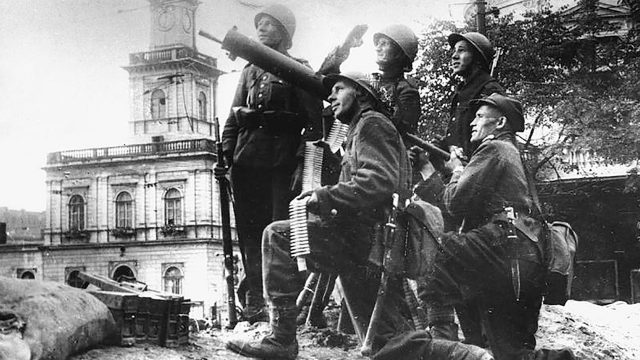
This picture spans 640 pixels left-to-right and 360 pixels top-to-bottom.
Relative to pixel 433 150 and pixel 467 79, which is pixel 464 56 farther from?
pixel 433 150

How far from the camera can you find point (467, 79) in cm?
690

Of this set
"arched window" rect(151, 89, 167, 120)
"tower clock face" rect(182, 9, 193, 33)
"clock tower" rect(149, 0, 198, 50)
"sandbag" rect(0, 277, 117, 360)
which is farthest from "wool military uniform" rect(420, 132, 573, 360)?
"arched window" rect(151, 89, 167, 120)

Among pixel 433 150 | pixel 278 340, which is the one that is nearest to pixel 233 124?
pixel 433 150

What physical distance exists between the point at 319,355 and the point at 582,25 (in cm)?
1381

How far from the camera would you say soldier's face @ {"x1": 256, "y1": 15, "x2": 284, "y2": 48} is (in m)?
6.93

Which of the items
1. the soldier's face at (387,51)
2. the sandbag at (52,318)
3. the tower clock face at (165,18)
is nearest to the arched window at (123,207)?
the tower clock face at (165,18)

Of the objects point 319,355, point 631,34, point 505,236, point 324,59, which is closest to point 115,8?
point 324,59

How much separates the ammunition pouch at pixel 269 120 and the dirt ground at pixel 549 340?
1.66m

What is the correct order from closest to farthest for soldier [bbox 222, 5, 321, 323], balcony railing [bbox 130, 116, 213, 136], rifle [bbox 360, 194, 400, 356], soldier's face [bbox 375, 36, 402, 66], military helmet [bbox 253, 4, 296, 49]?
rifle [bbox 360, 194, 400, 356], soldier's face [bbox 375, 36, 402, 66], soldier [bbox 222, 5, 321, 323], military helmet [bbox 253, 4, 296, 49], balcony railing [bbox 130, 116, 213, 136]

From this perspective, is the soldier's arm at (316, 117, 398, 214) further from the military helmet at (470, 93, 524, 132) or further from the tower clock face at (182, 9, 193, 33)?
the tower clock face at (182, 9, 193, 33)

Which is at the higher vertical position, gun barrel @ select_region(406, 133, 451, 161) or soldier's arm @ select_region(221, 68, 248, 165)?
soldier's arm @ select_region(221, 68, 248, 165)

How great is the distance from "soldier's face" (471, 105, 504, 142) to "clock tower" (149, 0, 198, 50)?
3.94m

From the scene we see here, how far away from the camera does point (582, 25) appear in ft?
58.4

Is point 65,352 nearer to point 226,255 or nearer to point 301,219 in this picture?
point 301,219
